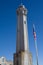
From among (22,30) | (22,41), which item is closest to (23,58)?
(22,41)

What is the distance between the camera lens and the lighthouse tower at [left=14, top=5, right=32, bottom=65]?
4231cm

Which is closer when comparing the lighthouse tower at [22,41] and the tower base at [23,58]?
the tower base at [23,58]

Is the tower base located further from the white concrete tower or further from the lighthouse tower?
the white concrete tower

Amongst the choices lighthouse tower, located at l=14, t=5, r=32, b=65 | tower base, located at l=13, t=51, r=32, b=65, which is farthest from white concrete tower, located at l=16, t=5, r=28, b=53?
tower base, located at l=13, t=51, r=32, b=65

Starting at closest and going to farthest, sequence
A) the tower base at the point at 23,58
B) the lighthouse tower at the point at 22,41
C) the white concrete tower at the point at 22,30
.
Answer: the tower base at the point at 23,58 < the lighthouse tower at the point at 22,41 < the white concrete tower at the point at 22,30

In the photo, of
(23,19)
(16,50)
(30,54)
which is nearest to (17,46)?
(16,50)

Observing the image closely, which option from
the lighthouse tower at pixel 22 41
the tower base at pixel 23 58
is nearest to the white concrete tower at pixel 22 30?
the lighthouse tower at pixel 22 41

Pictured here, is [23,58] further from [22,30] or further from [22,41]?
[22,30]

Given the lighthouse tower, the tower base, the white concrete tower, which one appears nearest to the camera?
the tower base

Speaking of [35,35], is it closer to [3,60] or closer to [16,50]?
[16,50]

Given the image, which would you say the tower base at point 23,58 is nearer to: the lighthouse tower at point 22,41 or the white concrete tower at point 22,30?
the lighthouse tower at point 22,41

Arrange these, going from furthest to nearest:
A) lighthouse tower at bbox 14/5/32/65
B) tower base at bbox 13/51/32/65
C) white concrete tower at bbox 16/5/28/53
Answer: white concrete tower at bbox 16/5/28/53 < lighthouse tower at bbox 14/5/32/65 < tower base at bbox 13/51/32/65

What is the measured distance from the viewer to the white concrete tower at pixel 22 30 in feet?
151

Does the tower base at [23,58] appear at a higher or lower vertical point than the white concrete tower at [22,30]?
lower
